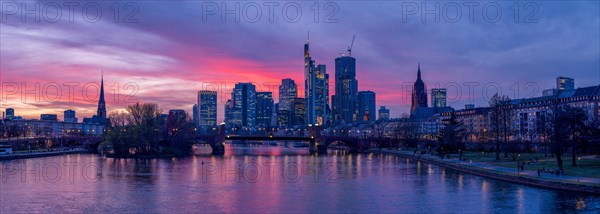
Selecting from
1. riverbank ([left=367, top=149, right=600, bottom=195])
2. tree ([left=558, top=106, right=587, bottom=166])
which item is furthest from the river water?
tree ([left=558, top=106, right=587, bottom=166])

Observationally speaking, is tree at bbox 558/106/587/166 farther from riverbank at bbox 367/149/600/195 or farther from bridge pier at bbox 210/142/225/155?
bridge pier at bbox 210/142/225/155

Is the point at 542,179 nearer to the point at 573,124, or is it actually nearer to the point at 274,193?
the point at 573,124

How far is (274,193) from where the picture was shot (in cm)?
5841

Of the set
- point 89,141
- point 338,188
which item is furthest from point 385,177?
point 89,141

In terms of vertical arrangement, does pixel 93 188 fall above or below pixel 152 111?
below

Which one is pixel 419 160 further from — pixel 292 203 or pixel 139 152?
pixel 292 203

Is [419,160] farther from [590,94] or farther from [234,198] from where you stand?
[590,94]

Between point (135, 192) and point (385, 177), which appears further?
point (385, 177)

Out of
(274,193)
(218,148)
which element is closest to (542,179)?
(274,193)

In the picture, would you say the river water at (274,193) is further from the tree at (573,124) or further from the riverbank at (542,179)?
the tree at (573,124)

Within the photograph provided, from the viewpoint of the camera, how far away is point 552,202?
5003 centimetres

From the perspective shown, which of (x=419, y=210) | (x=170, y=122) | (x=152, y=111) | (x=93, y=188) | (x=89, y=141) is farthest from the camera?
(x=89, y=141)

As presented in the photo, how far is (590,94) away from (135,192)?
14666cm

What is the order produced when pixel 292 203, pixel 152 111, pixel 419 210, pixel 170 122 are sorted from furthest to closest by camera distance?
pixel 170 122
pixel 152 111
pixel 292 203
pixel 419 210
